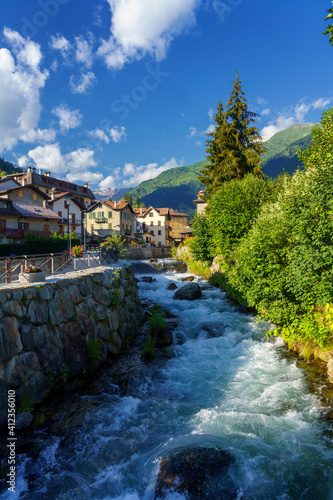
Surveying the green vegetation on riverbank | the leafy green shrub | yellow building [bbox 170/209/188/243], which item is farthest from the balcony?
yellow building [bbox 170/209/188/243]

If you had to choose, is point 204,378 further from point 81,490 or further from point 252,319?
point 252,319

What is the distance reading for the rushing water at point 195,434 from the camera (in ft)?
20.3

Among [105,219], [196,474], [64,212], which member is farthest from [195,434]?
[105,219]

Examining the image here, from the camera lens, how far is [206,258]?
33438 millimetres

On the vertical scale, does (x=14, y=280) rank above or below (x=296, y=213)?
below

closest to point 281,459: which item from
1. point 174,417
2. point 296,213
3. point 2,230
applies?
point 174,417

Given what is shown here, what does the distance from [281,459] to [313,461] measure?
796mm

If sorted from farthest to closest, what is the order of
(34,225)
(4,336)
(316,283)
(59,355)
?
(34,225) < (316,283) < (59,355) < (4,336)

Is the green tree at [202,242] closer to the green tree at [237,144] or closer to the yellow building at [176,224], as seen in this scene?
the green tree at [237,144]

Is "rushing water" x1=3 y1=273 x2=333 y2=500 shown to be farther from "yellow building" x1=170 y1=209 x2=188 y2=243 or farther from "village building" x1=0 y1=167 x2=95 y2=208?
"yellow building" x1=170 y1=209 x2=188 y2=243

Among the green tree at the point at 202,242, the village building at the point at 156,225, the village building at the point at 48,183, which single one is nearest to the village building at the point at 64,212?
the village building at the point at 48,183

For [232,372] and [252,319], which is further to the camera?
[252,319]

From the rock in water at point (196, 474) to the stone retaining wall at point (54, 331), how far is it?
479 centimetres

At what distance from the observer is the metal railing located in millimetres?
10539
